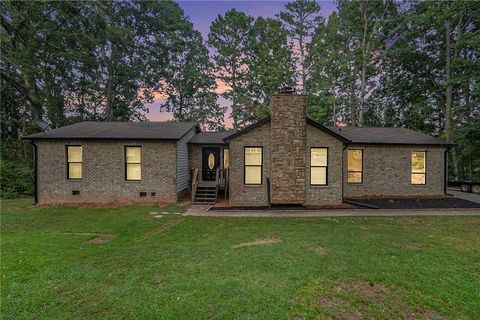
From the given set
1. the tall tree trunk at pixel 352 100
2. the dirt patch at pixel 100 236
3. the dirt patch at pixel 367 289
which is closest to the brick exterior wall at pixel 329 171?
the dirt patch at pixel 367 289

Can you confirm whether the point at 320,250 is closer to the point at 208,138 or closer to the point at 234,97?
the point at 208,138

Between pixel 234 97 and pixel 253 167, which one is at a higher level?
pixel 234 97

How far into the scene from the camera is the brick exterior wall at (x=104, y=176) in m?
11.8

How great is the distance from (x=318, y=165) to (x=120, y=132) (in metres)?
10.2

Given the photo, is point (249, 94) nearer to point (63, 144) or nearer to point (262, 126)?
point (262, 126)

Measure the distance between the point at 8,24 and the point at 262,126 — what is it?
786 inches

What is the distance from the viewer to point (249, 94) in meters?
26.1

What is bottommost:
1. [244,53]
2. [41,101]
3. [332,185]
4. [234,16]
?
[332,185]

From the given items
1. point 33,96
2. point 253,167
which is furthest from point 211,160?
point 33,96

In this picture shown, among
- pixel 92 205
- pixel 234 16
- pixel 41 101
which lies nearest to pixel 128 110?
pixel 41 101

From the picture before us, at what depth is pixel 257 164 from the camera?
445 inches

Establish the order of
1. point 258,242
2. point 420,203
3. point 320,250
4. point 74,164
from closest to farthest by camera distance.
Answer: point 320,250 → point 258,242 → point 420,203 → point 74,164

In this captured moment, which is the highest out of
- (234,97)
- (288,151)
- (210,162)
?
(234,97)

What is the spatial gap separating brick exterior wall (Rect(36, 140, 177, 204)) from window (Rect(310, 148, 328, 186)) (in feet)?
21.8
